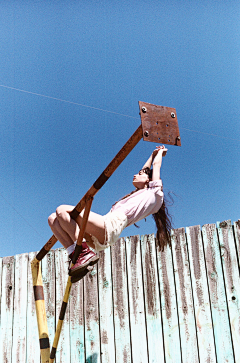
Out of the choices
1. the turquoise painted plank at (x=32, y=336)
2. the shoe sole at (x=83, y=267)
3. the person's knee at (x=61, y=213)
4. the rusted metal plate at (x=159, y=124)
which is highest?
the rusted metal plate at (x=159, y=124)

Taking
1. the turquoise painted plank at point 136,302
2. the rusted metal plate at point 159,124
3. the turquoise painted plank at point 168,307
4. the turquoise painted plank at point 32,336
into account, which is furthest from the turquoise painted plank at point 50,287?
the rusted metal plate at point 159,124

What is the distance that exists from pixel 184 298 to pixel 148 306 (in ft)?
1.06

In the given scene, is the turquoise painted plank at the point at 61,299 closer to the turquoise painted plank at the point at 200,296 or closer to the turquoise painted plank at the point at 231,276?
the turquoise painted plank at the point at 200,296

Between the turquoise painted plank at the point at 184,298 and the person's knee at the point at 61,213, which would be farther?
the turquoise painted plank at the point at 184,298

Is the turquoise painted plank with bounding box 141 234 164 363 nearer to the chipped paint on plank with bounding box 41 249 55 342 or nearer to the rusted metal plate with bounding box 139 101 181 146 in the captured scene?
the chipped paint on plank with bounding box 41 249 55 342

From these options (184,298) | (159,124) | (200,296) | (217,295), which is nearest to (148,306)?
(184,298)

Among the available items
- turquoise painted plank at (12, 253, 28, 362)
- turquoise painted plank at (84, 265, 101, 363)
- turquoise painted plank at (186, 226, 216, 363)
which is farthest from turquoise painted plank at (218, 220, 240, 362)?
turquoise painted plank at (12, 253, 28, 362)

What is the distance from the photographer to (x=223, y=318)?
3102 millimetres

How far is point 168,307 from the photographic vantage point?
330cm

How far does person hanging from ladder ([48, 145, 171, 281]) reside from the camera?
257 centimetres

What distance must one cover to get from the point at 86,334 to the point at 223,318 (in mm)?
1212

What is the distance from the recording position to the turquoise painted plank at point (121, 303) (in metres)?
3.34

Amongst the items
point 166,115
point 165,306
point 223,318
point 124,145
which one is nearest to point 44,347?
point 165,306

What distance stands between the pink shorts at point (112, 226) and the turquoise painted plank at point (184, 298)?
0.88 metres
